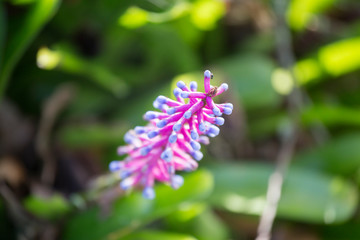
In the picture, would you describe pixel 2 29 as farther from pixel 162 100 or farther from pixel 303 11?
pixel 303 11

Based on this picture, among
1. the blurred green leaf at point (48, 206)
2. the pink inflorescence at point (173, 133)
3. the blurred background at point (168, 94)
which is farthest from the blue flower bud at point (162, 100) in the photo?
the blurred green leaf at point (48, 206)

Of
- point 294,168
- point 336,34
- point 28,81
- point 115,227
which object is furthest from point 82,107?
point 336,34

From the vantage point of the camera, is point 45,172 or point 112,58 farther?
point 112,58

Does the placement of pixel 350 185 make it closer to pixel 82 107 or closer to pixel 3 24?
pixel 82 107

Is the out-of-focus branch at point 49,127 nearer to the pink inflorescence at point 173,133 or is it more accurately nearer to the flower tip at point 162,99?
the pink inflorescence at point 173,133

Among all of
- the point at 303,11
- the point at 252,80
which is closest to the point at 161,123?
the point at 252,80

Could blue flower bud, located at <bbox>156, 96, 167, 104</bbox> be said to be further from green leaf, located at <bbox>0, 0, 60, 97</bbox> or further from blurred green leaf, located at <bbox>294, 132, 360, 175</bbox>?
blurred green leaf, located at <bbox>294, 132, 360, 175</bbox>
